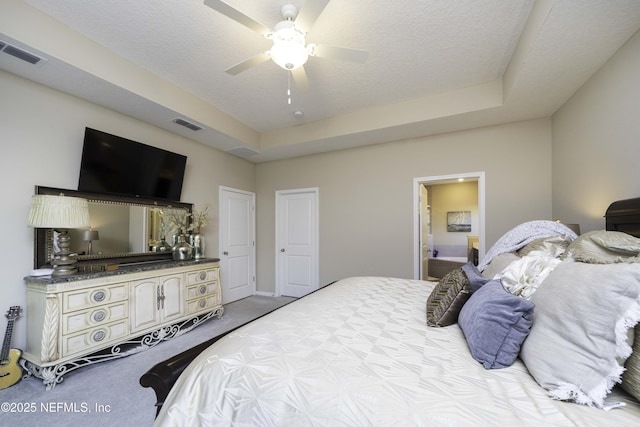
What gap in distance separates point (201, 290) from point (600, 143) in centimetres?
432

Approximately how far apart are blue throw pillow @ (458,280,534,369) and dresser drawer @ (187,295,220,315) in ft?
10.1

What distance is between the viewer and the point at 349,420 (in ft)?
2.59

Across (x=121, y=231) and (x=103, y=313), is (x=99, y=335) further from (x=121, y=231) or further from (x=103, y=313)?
(x=121, y=231)

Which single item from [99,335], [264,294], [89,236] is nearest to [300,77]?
[89,236]

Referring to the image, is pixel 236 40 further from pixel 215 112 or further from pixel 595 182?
pixel 595 182

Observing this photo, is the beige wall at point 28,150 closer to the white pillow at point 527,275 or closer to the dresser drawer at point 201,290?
the dresser drawer at point 201,290

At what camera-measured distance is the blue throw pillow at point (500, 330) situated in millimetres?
982

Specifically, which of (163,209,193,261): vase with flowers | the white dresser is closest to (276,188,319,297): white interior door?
(163,209,193,261): vase with flowers

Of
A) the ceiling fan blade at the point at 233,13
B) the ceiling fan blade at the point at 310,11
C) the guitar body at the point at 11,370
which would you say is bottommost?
the guitar body at the point at 11,370

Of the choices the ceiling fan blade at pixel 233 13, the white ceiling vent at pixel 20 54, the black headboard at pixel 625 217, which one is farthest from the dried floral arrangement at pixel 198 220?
the black headboard at pixel 625 217

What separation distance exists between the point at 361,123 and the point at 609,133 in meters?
2.35

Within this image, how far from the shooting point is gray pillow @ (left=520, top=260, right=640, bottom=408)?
0.75 m

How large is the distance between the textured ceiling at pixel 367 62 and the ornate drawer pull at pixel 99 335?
7.41 ft

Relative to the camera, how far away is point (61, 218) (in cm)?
215
